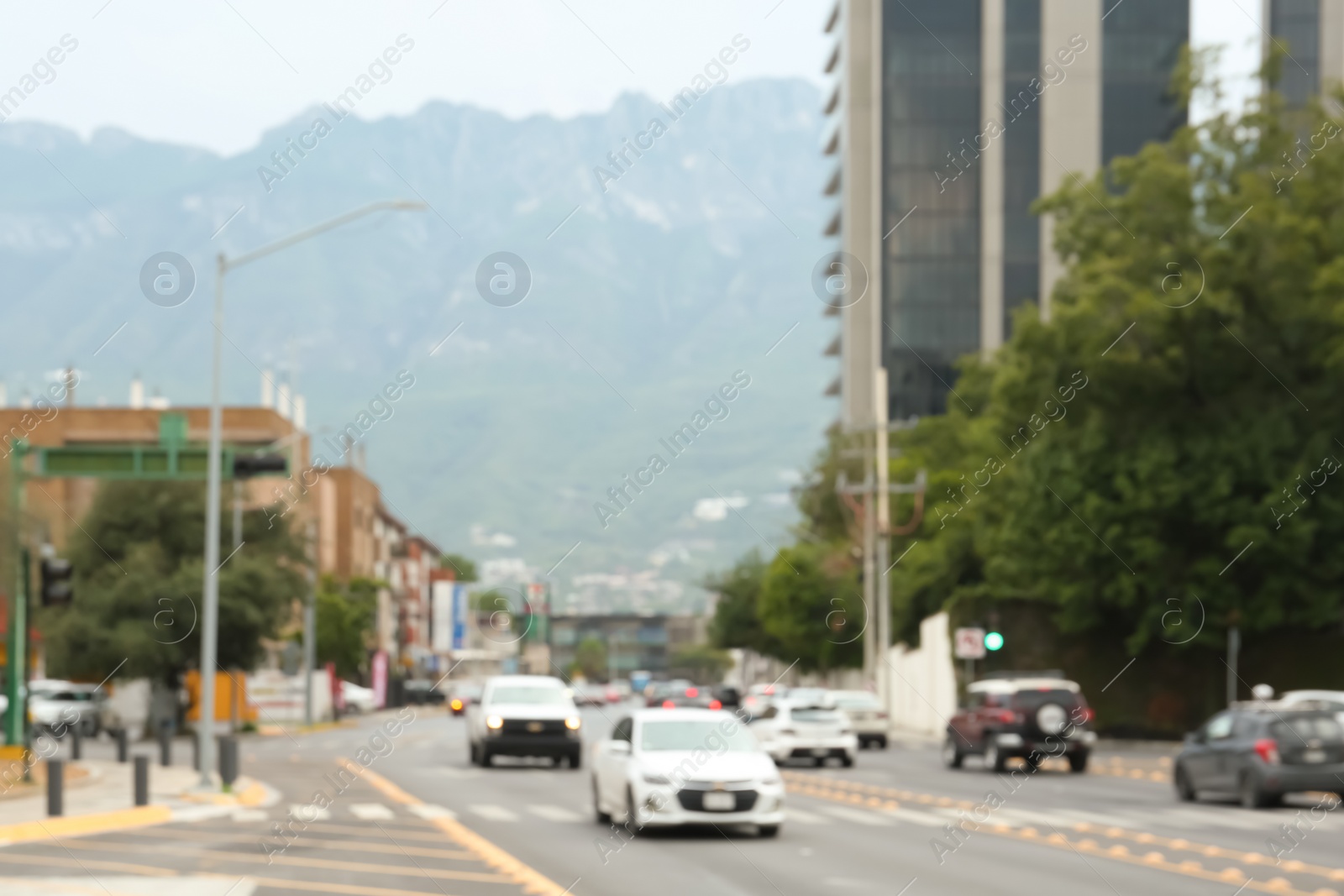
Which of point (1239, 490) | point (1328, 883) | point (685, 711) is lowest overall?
point (1328, 883)

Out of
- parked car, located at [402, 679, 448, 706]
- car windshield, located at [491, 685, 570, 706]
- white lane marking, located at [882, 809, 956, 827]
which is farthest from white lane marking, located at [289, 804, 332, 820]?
parked car, located at [402, 679, 448, 706]

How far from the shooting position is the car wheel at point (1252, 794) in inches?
993

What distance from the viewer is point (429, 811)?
2384 centimetres

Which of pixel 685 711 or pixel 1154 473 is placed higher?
pixel 1154 473

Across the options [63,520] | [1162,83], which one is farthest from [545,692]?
[1162,83]

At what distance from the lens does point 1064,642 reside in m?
52.4

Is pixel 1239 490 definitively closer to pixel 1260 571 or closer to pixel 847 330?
pixel 1260 571

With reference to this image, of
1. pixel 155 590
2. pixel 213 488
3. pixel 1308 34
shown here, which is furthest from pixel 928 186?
pixel 213 488

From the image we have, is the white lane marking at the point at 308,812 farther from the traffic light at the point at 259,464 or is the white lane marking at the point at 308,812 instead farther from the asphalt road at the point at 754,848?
the traffic light at the point at 259,464

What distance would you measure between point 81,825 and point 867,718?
31.0 metres

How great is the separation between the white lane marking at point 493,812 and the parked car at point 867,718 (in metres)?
25.5

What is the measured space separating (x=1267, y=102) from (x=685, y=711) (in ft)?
110

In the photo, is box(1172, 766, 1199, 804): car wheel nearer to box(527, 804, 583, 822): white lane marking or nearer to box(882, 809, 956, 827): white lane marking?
box(882, 809, 956, 827): white lane marking

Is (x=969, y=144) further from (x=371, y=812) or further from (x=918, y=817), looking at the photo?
(x=371, y=812)
